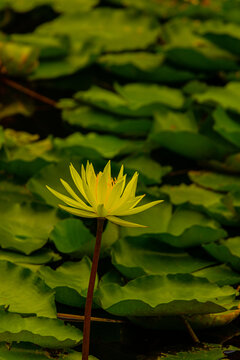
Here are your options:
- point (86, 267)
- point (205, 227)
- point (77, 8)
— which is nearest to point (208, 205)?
point (205, 227)

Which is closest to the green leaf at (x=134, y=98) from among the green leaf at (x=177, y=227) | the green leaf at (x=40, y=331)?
the green leaf at (x=177, y=227)

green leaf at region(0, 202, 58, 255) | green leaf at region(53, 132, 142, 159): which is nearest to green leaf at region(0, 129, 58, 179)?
green leaf at region(53, 132, 142, 159)

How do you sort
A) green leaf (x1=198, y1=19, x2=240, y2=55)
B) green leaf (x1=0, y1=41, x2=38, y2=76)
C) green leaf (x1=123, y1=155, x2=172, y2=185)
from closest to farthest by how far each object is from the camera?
green leaf (x1=123, y1=155, x2=172, y2=185) → green leaf (x1=0, y1=41, x2=38, y2=76) → green leaf (x1=198, y1=19, x2=240, y2=55)

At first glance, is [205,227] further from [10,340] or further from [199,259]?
[10,340]

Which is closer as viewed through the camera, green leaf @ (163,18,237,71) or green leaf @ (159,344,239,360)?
green leaf @ (159,344,239,360)

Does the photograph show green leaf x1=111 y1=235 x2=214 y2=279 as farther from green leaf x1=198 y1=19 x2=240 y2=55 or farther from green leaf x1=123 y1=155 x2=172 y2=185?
green leaf x1=198 y1=19 x2=240 y2=55

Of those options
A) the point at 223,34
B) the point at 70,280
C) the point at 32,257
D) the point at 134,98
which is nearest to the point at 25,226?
the point at 32,257

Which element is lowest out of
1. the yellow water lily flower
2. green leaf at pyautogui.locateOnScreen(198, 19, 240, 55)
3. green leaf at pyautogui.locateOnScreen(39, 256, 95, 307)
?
green leaf at pyautogui.locateOnScreen(39, 256, 95, 307)
